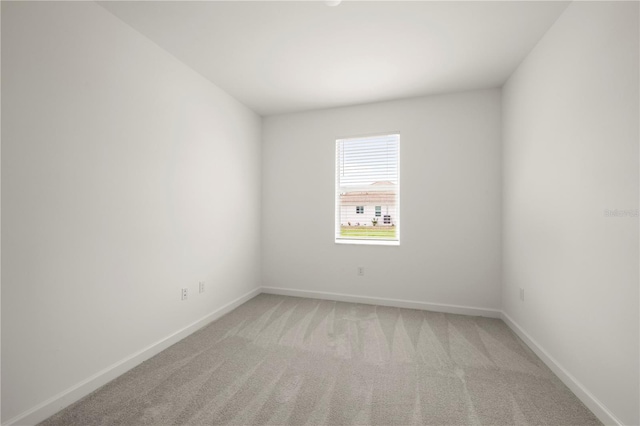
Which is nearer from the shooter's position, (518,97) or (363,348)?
(363,348)

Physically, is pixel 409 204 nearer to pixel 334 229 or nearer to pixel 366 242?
pixel 366 242

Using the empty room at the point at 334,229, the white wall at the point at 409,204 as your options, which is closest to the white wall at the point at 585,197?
the empty room at the point at 334,229

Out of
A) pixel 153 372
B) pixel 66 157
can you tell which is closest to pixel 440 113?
pixel 66 157

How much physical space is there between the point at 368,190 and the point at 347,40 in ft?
6.30

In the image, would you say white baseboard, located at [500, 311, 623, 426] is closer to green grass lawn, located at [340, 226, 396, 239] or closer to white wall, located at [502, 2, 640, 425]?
white wall, located at [502, 2, 640, 425]

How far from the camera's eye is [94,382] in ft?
5.94

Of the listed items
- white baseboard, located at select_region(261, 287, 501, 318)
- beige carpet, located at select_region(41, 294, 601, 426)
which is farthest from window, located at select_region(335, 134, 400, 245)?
beige carpet, located at select_region(41, 294, 601, 426)

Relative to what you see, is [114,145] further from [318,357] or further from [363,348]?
[363,348]

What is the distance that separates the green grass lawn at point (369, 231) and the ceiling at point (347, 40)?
1.74m

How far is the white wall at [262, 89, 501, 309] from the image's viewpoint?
10.3 ft

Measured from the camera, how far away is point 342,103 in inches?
139

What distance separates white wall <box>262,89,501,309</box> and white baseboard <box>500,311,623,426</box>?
0.75m

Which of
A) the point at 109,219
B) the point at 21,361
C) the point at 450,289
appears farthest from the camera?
the point at 450,289

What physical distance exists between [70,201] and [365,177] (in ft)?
9.93
